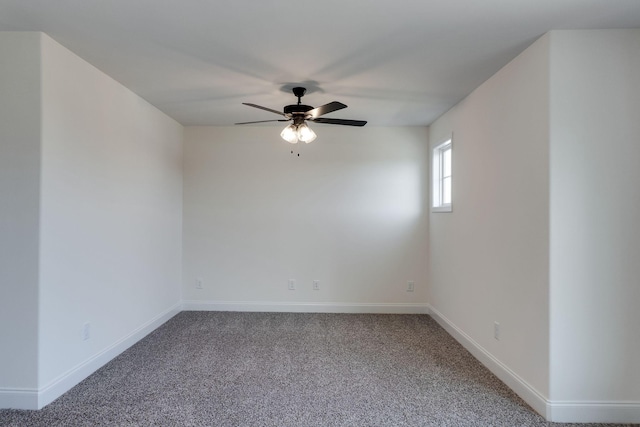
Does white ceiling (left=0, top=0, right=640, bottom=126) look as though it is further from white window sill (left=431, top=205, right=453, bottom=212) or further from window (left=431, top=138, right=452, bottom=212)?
white window sill (left=431, top=205, right=453, bottom=212)

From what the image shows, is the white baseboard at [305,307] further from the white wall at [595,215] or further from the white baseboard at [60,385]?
the white wall at [595,215]

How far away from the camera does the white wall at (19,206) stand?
7.13 feet

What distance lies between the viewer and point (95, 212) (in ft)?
8.93

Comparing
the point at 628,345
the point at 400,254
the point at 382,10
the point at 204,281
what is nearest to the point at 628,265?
the point at 628,345

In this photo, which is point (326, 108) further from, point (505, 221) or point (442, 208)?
point (442, 208)

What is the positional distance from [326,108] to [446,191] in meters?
2.12

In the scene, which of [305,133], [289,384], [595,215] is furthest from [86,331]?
[595,215]

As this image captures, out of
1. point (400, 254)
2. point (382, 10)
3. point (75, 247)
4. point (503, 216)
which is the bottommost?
point (400, 254)

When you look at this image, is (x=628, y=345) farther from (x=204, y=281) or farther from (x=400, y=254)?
(x=204, y=281)

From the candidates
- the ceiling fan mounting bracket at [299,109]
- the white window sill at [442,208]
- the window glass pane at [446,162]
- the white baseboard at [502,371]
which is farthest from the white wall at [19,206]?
the window glass pane at [446,162]

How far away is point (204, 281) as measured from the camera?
4.41 m

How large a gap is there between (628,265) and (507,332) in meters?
0.90

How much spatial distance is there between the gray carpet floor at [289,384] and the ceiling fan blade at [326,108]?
6.87 feet

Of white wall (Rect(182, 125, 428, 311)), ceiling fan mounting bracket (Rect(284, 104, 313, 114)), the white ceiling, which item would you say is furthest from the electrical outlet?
ceiling fan mounting bracket (Rect(284, 104, 313, 114))
